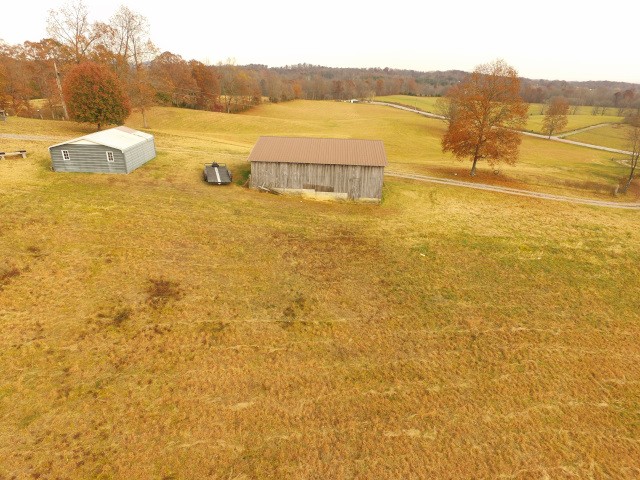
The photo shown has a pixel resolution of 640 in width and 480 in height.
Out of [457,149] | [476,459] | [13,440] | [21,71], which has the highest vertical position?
[21,71]

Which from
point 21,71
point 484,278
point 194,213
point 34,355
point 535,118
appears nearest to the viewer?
point 34,355

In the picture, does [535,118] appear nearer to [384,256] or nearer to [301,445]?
[384,256]

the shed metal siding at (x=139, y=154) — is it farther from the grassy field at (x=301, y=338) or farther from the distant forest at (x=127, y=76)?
the distant forest at (x=127, y=76)

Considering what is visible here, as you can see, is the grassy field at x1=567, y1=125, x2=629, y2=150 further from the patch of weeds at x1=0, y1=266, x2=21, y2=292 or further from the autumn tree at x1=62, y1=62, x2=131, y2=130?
the patch of weeds at x1=0, y1=266, x2=21, y2=292

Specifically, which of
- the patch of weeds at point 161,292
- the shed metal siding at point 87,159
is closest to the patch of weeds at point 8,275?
the patch of weeds at point 161,292

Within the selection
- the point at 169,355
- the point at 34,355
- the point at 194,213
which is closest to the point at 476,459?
the point at 169,355

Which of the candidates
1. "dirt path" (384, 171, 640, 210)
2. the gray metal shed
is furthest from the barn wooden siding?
the gray metal shed

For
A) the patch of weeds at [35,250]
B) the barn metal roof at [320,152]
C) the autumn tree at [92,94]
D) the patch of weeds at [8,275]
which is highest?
the autumn tree at [92,94]
